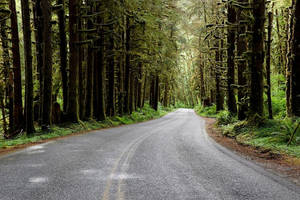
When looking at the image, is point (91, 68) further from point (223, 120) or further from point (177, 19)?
point (177, 19)

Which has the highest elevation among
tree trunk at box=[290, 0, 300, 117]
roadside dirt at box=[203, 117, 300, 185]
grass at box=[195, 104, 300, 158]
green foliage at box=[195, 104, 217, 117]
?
tree trunk at box=[290, 0, 300, 117]

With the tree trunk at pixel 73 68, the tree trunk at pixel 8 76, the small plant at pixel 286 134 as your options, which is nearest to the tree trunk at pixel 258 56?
the small plant at pixel 286 134

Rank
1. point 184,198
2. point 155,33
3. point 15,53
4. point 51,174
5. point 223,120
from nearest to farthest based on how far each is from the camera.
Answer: point 184,198
point 51,174
point 15,53
point 223,120
point 155,33

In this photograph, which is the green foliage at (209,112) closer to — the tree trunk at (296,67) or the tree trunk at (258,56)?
the tree trunk at (258,56)

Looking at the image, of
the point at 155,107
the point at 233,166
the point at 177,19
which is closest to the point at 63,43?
the point at 233,166

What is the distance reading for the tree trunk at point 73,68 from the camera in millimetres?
16812

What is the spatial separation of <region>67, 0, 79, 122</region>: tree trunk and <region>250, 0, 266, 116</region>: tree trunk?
1076cm

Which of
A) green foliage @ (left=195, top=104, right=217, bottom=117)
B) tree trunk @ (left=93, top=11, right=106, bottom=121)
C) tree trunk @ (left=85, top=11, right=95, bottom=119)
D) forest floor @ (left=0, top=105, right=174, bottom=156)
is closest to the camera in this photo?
forest floor @ (left=0, top=105, right=174, bottom=156)

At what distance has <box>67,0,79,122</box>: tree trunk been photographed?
16812 millimetres

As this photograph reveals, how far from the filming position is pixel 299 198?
15.0 ft

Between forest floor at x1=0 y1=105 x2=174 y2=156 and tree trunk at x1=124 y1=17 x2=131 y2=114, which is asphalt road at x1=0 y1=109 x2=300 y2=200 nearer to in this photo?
forest floor at x1=0 y1=105 x2=174 y2=156

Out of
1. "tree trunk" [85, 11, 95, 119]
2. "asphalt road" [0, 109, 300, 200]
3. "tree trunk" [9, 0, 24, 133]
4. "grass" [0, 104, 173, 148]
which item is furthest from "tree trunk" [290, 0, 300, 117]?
"tree trunk" [9, 0, 24, 133]

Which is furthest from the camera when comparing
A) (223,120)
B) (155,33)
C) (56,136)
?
(155,33)

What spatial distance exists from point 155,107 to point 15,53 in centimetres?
2429
